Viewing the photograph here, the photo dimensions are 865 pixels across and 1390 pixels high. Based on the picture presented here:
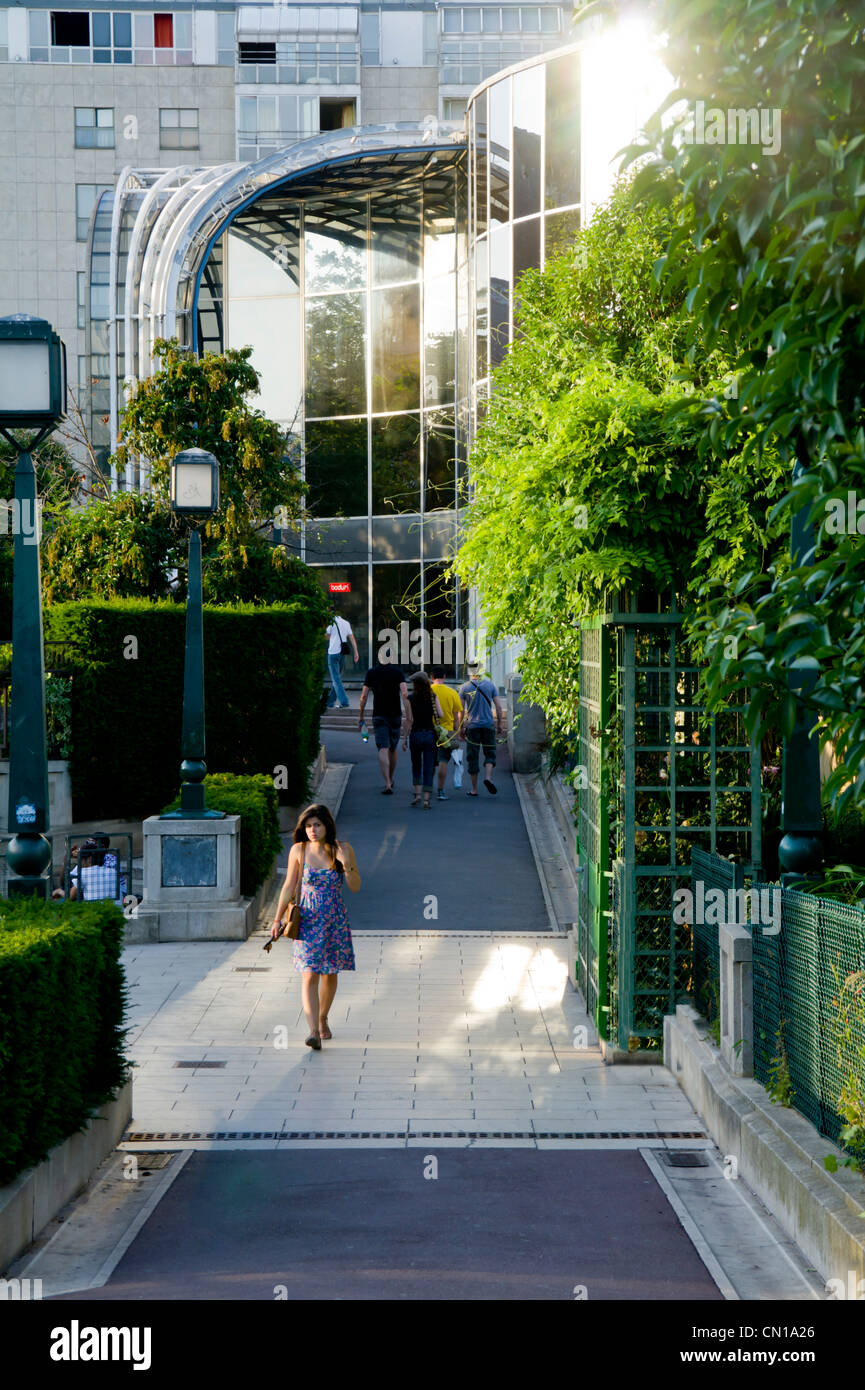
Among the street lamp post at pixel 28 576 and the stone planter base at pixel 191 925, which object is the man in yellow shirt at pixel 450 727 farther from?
the street lamp post at pixel 28 576

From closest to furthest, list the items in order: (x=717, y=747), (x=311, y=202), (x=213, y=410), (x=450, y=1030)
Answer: (x=717, y=747)
(x=450, y=1030)
(x=213, y=410)
(x=311, y=202)

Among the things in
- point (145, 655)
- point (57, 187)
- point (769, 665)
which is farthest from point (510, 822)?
point (57, 187)

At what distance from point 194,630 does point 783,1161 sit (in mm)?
8979

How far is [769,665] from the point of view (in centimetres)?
364

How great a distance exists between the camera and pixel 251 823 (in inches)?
551

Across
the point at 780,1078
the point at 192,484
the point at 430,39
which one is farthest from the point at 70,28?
the point at 780,1078

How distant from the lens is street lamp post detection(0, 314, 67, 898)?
782 cm

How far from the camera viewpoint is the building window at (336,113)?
50.1 metres

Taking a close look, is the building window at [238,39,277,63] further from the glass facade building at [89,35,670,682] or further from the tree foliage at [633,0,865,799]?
the tree foliage at [633,0,865,799]

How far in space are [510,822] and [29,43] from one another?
44.1m

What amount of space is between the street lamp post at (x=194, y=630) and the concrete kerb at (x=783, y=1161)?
627cm

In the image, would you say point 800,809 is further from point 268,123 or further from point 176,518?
point 268,123

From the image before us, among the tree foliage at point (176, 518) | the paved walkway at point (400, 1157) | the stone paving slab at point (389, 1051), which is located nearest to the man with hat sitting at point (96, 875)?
the stone paving slab at point (389, 1051)

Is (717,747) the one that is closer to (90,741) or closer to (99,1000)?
(99,1000)
